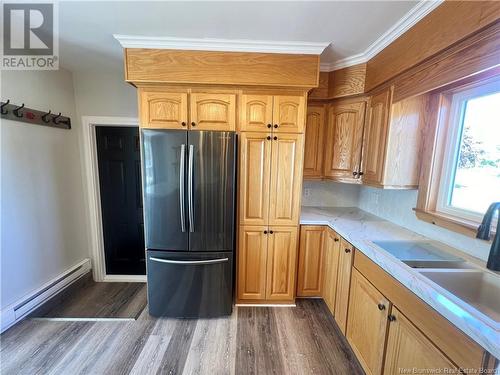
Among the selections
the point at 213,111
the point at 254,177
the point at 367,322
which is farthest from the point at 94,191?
the point at 367,322

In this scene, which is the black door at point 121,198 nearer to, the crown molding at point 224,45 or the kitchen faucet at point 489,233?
the crown molding at point 224,45

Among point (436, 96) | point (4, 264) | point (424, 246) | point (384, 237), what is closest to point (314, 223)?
point (384, 237)

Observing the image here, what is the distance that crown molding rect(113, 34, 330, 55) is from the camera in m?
1.81

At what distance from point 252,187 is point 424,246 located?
1390mm

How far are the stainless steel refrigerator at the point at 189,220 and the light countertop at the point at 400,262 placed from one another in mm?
868

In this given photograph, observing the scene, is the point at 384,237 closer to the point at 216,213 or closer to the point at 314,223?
the point at 314,223

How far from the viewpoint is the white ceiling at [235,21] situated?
1.40m

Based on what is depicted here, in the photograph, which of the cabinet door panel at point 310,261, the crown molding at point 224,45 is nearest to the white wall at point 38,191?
the crown molding at point 224,45

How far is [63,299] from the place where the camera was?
235cm

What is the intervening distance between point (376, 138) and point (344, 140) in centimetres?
36

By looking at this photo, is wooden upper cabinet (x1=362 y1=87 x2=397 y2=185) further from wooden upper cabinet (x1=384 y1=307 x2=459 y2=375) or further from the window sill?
wooden upper cabinet (x1=384 y1=307 x2=459 y2=375)

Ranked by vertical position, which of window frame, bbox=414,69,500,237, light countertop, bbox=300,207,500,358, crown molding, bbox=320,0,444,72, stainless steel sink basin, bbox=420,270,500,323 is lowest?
stainless steel sink basin, bbox=420,270,500,323

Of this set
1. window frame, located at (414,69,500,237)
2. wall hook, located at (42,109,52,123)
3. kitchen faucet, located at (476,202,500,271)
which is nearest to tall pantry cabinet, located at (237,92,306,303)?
window frame, located at (414,69,500,237)

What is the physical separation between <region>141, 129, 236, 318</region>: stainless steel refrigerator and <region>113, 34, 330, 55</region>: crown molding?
72 cm
